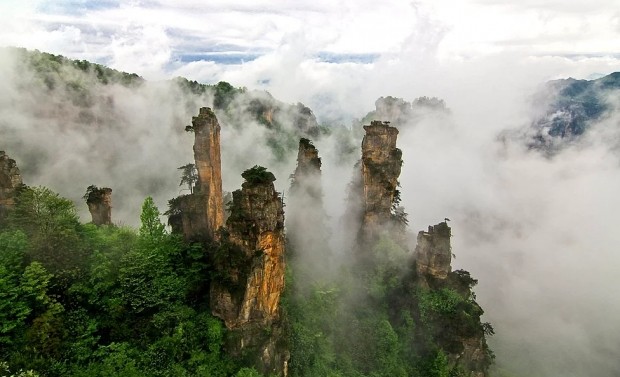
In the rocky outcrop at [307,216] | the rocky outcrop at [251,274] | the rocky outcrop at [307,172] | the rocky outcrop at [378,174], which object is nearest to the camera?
the rocky outcrop at [251,274]

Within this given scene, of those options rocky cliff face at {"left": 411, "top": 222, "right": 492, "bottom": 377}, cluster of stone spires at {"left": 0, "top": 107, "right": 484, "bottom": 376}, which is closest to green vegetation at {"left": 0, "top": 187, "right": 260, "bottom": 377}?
cluster of stone spires at {"left": 0, "top": 107, "right": 484, "bottom": 376}

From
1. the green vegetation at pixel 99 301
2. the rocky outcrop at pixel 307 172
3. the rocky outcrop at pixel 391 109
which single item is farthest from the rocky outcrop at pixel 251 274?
the rocky outcrop at pixel 391 109

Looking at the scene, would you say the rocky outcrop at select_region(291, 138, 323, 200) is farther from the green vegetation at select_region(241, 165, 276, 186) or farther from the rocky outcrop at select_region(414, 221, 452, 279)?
the green vegetation at select_region(241, 165, 276, 186)

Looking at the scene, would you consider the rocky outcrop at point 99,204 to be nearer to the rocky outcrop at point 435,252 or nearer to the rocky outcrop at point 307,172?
the rocky outcrop at point 307,172

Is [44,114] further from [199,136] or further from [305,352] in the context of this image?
[305,352]

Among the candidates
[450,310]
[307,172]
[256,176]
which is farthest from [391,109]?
[256,176]

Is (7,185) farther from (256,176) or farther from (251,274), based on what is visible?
(251,274)
